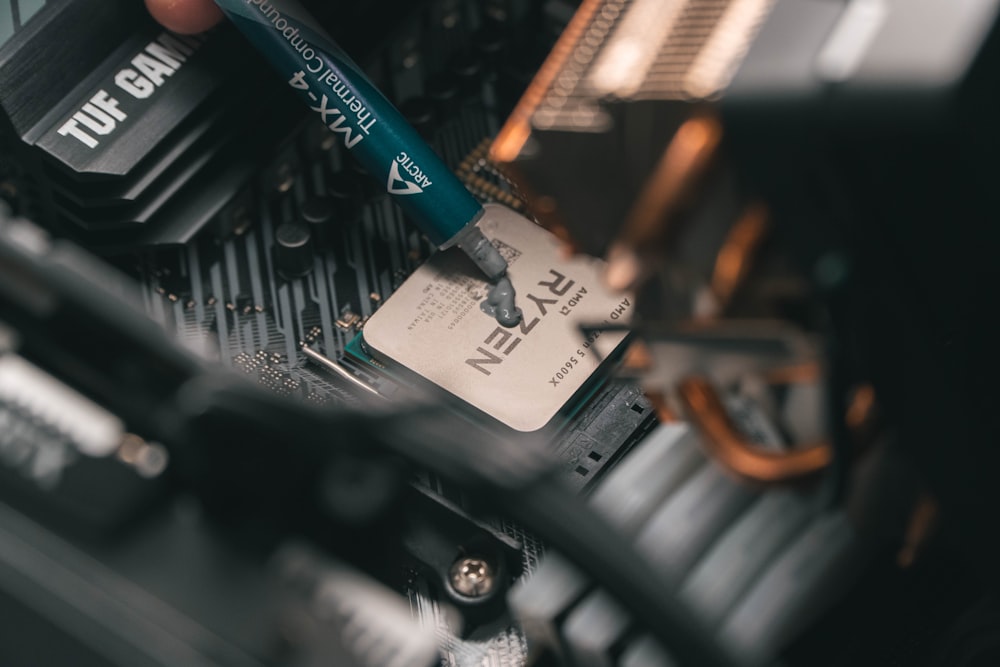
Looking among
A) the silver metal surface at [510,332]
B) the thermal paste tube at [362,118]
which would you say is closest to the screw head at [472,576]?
the silver metal surface at [510,332]

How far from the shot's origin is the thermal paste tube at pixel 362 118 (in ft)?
2.89

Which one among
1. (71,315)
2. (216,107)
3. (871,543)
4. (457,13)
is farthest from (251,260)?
(871,543)

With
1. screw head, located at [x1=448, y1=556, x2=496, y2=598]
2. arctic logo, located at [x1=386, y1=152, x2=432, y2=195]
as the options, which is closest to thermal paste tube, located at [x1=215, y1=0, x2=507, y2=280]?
arctic logo, located at [x1=386, y1=152, x2=432, y2=195]

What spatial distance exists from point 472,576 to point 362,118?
12.4 inches

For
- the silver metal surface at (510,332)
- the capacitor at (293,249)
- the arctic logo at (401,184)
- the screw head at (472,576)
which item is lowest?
the screw head at (472,576)

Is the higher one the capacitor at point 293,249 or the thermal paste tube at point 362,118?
the thermal paste tube at point 362,118

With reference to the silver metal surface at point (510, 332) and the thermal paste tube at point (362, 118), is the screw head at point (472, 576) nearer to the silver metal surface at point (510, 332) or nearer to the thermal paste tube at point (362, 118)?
the silver metal surface at point (510, 332)

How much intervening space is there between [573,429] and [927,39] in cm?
43

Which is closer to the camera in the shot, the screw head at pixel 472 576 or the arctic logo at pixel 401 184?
the screw head at pixel 472 576

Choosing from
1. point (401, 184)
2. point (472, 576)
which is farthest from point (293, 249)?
point (472, 576)

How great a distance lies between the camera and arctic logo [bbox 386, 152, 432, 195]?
89 cm

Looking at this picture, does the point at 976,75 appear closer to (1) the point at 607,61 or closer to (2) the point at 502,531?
(1) the point at 607,61

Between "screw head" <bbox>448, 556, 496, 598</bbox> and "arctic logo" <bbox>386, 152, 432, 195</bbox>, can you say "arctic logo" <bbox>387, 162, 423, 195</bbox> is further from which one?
"screw head" <bbox>448, 556, 496, 598</bbox>

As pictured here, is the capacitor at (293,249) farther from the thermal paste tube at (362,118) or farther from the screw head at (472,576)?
the screw head at (472,576)
